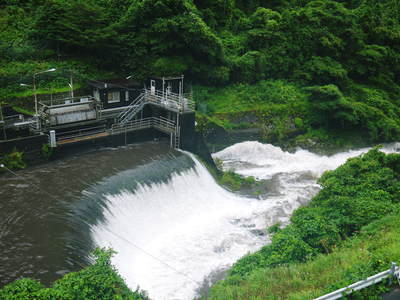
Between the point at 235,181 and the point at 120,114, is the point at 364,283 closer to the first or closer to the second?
the point at 235,181

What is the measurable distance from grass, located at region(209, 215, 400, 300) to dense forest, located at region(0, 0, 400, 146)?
15584mm

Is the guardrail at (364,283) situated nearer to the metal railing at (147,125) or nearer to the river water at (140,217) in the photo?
the river water at (140,217)

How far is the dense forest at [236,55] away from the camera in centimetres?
2616

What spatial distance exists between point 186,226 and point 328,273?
8.27 m

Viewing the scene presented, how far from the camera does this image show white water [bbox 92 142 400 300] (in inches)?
580

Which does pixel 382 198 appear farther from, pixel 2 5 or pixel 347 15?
pixel 2 5

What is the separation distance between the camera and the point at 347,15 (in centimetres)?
3559

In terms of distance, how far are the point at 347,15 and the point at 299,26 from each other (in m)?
4.56

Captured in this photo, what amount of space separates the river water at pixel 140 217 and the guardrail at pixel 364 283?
6302 mm

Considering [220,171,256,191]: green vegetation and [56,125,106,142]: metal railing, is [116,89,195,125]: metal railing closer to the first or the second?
[56,125,106,142]: metal railing

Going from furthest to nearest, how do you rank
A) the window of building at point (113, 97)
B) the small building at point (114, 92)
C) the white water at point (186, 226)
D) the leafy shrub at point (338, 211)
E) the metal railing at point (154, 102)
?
the window of building at point (113, 97) < the small building at point (114, 92) < the metal railing at point (154, 102) < the white water at point (186, 226) < the leafy shrub at point (338, 211)

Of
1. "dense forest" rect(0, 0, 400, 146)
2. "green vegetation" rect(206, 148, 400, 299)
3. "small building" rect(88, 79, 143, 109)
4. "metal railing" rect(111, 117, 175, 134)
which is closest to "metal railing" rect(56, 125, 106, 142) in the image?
"metal railing" rect(111, 117, 175, 134)

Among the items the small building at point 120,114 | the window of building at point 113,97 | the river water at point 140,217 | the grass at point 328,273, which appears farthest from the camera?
the window of building at point 113,97

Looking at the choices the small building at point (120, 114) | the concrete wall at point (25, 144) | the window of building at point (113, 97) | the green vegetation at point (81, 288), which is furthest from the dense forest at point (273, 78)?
the concrete wall at point (25, 144)
